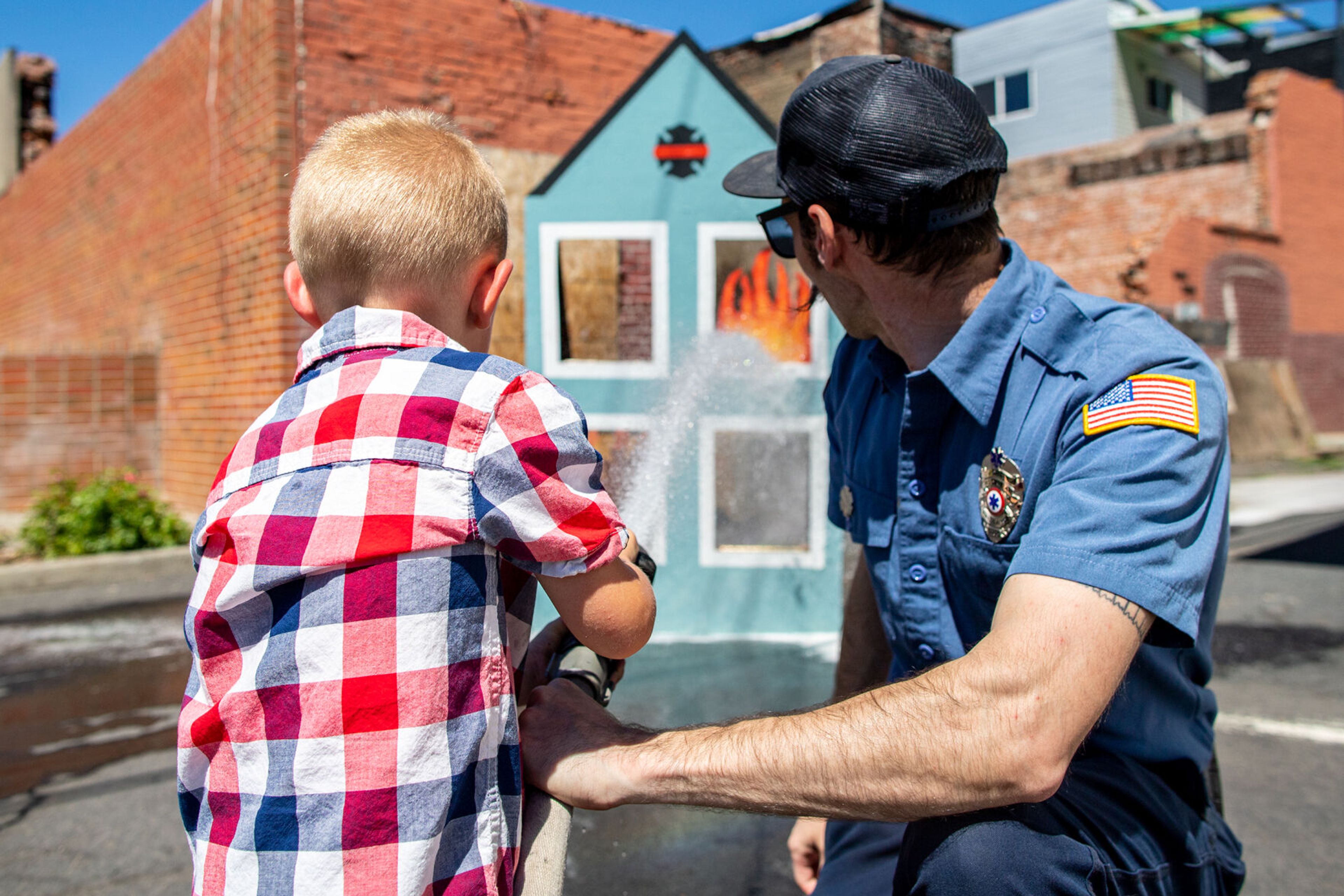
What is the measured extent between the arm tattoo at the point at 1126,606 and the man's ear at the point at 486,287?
31.8 inches

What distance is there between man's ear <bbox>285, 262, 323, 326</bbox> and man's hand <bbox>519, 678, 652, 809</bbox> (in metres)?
0.57

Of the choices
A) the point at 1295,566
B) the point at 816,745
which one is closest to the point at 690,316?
the point at 816,745

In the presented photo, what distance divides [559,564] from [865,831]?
2.71ft

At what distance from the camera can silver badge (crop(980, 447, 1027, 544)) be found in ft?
4.16

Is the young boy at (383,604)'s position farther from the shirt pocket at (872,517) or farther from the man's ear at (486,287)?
the shirt pocket at (872,517)

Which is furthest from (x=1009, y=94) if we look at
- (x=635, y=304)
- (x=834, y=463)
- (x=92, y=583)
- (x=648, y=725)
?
(x=834, y=463)

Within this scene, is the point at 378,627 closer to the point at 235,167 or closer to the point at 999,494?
the point at 999,494

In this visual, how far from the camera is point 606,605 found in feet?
3.34

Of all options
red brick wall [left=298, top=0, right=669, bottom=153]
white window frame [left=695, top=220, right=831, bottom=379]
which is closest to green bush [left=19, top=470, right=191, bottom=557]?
red brick wall [left=298, top=0, right=669, bottom=153]

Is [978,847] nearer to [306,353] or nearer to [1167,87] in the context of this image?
[306,353]

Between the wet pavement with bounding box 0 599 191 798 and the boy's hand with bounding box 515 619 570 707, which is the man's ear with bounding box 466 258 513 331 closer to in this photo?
the boy's hand with bounding box 515 619 570 707

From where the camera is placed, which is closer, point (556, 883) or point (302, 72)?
point (556, 883)

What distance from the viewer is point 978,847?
3.53 feet

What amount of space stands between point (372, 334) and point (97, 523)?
5.56 m
